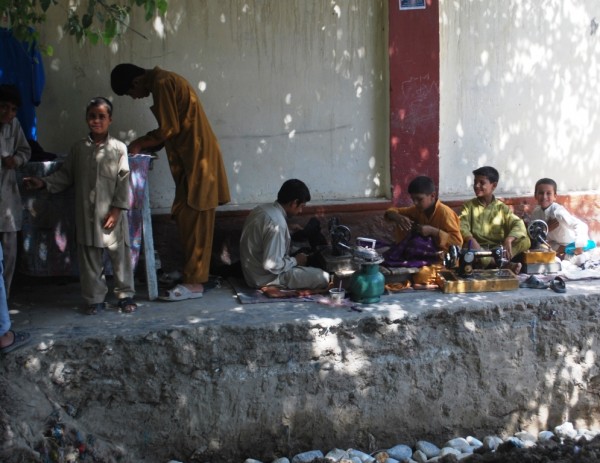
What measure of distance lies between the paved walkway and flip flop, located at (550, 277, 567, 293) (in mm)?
43

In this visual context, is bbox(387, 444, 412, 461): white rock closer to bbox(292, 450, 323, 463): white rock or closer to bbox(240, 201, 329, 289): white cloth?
bbox(292, 450, 323, 463): white rock

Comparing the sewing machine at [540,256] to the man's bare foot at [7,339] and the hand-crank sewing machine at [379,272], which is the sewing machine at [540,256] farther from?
the man's bare foot at [7,339]

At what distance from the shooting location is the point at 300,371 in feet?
16.2

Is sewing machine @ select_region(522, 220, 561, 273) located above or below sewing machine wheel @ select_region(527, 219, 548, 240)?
below

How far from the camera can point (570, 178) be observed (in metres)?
7.29

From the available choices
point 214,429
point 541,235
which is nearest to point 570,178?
point 541,235

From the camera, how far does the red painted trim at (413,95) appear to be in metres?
6.41

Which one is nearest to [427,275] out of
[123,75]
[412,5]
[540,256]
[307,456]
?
[540,256]

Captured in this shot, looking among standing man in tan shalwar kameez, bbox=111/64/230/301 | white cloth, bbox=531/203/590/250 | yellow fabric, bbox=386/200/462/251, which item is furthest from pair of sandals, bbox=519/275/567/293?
standing man in tan shalwar kameez, bbox=111/64/230/301

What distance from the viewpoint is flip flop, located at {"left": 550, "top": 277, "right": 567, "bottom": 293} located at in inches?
217

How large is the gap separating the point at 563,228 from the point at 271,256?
8.78ft

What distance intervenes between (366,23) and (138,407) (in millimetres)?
3807

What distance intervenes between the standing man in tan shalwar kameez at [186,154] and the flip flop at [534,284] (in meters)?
2.40

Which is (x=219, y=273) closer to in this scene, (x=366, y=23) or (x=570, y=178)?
(x=366, y=23)
